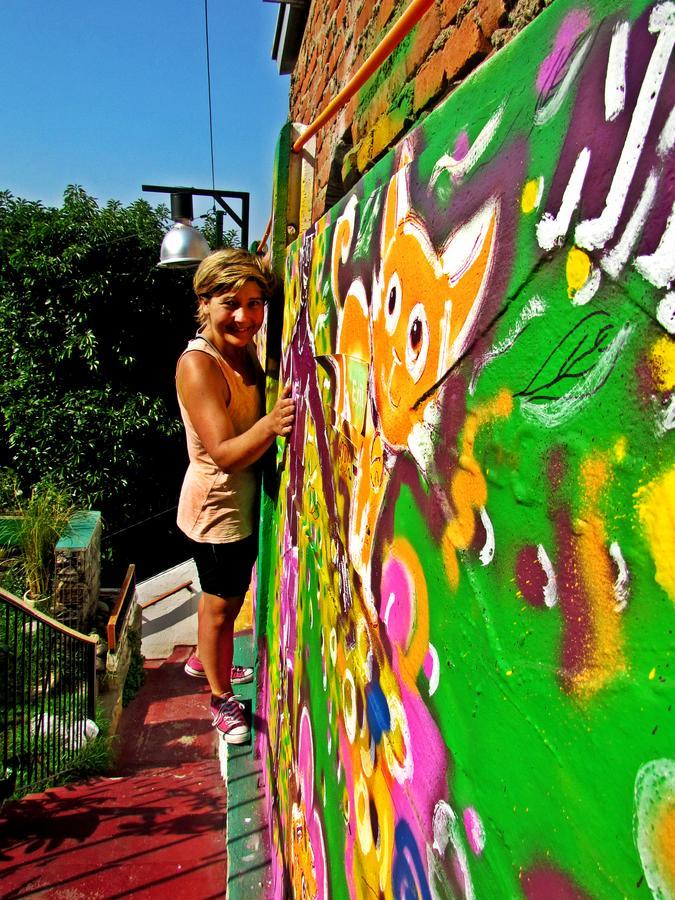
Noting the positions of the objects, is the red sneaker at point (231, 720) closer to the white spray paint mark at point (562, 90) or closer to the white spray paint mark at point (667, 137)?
the white spray paint mark at point (562, 90)

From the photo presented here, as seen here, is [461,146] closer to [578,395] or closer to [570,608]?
[578,395]

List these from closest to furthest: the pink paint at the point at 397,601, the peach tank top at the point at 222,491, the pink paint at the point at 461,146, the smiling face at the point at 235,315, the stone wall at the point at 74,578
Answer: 1. the pink paint at the point at 461,146
2. the pink paint at the point at 397,601
3. the smiling face at the point at 235,315
4. the peach tank top at the point at 222,491
5. the stone wall at the point at 74,578

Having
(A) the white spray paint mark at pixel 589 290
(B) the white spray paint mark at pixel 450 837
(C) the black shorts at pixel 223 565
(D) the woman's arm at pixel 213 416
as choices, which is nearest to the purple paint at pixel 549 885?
(B) the white spray paint mark at pixel 450 837

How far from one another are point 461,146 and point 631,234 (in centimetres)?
39

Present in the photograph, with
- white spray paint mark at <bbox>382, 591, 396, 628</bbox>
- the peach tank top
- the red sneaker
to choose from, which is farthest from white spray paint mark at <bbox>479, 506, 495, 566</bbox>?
the red sneaker

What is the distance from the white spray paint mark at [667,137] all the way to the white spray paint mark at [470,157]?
28 centimetres

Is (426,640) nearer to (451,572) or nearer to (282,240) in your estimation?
(451,572)

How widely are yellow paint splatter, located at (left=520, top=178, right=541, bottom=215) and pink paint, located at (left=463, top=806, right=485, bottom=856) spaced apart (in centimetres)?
62

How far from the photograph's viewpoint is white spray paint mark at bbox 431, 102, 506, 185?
75 cm

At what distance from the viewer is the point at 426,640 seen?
90 cm

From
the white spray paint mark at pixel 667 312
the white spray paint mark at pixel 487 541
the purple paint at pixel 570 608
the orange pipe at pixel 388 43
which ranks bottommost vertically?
the purple paint at pixel 570 608

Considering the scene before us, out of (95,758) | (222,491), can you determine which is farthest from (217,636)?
(95,758)

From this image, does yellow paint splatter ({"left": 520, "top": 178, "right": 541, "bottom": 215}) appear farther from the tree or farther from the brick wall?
the tree

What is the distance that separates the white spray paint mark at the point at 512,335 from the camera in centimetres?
64
